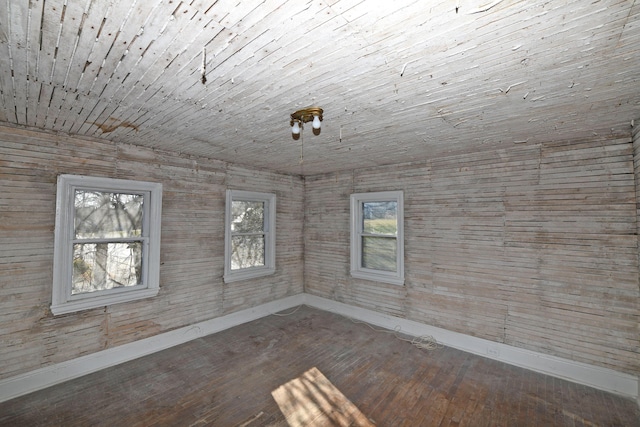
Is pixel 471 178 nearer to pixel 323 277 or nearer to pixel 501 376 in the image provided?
pixel 501 376

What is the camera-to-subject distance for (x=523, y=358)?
3.52m

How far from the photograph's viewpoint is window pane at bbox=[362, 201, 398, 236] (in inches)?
192

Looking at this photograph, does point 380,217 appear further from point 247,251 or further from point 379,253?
point 247,251

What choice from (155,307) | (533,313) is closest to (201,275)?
(155,307)

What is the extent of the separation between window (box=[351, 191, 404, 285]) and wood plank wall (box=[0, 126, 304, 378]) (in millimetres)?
1736

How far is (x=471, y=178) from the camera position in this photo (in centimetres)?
396

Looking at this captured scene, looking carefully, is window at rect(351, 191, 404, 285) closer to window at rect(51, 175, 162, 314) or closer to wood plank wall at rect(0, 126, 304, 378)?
wood plank wall at rect(0, 126, 304, 378)

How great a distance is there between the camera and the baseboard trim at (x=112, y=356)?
2898 mm

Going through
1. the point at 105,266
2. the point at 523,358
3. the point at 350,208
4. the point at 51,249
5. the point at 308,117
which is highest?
the point at 308,117

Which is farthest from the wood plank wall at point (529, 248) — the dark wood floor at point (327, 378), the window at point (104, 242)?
the window at point (104, 242)

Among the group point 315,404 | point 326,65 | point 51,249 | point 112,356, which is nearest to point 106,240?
point 51,249

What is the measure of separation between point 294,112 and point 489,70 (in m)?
1.48

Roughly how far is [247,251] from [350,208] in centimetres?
207

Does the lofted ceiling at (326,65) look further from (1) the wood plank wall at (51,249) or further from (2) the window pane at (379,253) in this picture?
(2) the window pane at (379,253)
